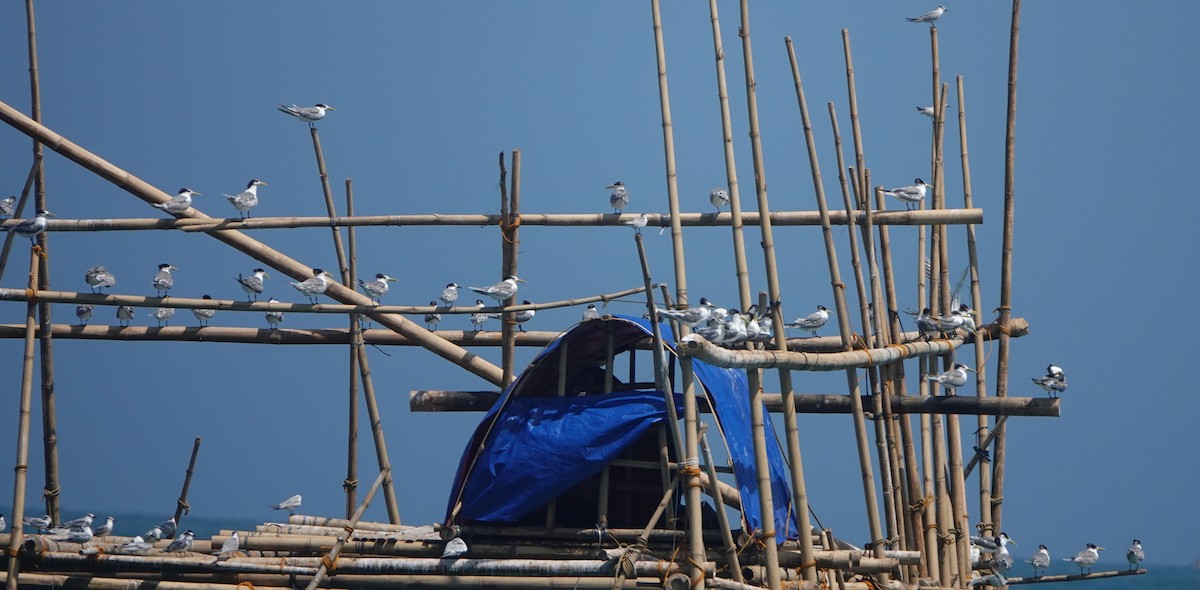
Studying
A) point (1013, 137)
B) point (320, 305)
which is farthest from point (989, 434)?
point (320, 305)

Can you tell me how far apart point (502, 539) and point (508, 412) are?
126 cm

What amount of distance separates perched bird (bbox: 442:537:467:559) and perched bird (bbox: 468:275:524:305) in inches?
151

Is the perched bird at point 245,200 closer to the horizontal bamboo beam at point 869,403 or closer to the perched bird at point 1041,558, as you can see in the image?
the horizontal bamboo beam at point 869,403

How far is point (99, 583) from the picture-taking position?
44.2 ft

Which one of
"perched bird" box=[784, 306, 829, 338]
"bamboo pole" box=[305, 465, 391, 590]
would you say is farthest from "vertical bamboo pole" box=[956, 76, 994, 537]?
"bamboo pole" box=[305, 465, 391, 590]

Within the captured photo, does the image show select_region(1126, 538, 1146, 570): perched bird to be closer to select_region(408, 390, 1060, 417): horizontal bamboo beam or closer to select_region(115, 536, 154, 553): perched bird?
select_region(408, 390, 1060, 417): horizontal bamboo beam

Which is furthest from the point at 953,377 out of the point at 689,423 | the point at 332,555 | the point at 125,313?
the point at 125,313

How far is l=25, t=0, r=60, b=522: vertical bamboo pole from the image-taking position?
16.0 m

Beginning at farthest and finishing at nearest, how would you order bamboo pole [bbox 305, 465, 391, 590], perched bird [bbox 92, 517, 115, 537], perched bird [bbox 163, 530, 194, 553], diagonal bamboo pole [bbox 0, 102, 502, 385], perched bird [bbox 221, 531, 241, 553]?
perched bird [bbox 92, 517, 115, 537] → diagonal bamboo pole [bbox 0, 102, 502, 385] → perched bird [bbox 163, 530, 194, 553] → perched bird [bbox 221, 531, 241, 553] → bamboo pole [bbox 305, 465, 391, 590]

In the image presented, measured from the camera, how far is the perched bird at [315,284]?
50.3 feet

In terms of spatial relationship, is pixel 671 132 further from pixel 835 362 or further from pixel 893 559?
pixel 893 559

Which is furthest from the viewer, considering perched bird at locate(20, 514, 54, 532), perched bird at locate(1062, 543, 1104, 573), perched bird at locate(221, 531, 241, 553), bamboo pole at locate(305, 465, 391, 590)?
perched bird at locate(1062, 543, 1104, 573)

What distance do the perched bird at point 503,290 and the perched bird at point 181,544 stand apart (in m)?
4.39

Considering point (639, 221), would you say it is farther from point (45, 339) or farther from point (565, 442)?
point (45, 339)
